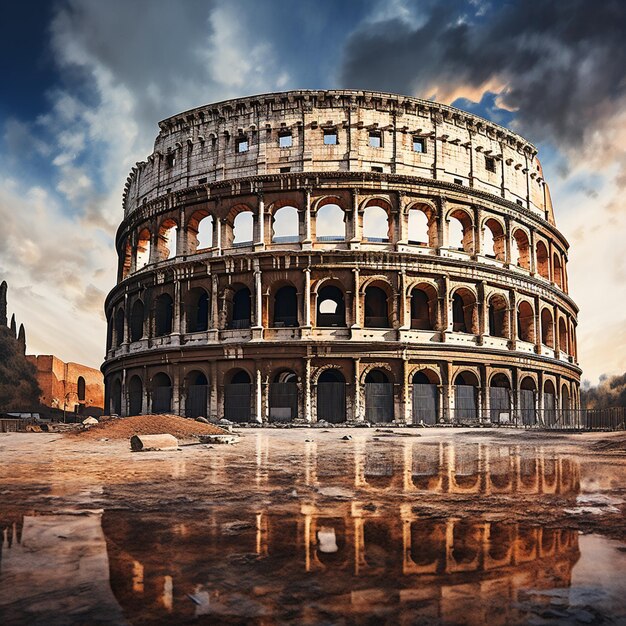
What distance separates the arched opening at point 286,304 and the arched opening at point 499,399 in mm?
9089

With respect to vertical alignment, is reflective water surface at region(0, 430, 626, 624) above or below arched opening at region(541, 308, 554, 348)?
below

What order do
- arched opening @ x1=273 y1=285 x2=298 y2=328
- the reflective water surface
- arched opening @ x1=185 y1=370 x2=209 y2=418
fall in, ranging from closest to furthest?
the reflective water surface < arched opening @ x1=185 y1=370 x2=209 y2=418 < arched opening @ x1=273 y1=285 x2=298 y2=328

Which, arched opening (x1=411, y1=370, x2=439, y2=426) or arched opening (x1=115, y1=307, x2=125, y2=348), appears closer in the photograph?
arched opening (x1=411, y1=370, x2=439, y2=426)

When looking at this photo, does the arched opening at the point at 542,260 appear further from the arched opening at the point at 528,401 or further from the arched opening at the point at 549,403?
the arched opening at the point at 528,401

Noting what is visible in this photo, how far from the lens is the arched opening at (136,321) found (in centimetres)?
2661

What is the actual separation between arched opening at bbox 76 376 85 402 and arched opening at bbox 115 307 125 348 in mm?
26237

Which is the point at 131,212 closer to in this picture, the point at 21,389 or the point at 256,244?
the point at 256,244

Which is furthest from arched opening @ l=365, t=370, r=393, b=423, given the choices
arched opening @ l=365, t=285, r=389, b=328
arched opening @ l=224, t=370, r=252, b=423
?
arched opening @ l=224, t=370, r=252, b=423

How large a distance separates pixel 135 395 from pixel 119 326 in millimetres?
4392

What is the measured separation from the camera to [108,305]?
2983cm

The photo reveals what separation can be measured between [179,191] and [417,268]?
1130 cm

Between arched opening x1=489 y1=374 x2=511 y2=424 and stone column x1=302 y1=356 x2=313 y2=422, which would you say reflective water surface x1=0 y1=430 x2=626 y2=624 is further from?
arched opening x1=489 y1=374 x2=511 y2=424

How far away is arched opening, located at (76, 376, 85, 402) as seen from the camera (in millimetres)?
51031

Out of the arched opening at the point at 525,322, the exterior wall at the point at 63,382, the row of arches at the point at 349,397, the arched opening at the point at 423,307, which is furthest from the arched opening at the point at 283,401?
the exterior wall at the point at 63,382
